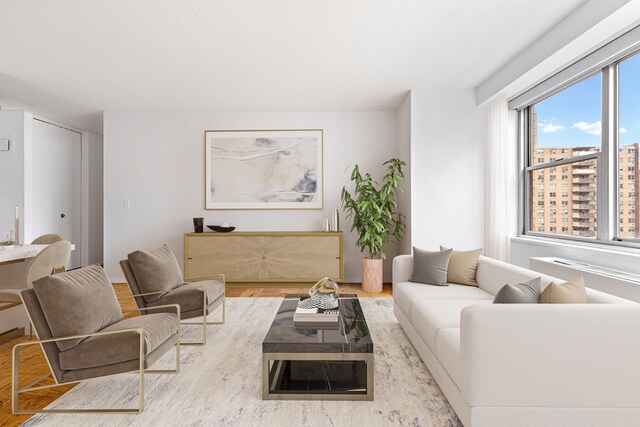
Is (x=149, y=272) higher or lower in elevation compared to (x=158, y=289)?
higher

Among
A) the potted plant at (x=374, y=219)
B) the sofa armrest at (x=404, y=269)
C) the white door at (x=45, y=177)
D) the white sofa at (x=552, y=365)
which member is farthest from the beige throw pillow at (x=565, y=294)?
the white door at (x=45, y=177)

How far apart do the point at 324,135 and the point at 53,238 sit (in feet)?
12.3

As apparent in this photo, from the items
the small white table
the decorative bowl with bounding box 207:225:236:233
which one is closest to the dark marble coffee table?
the small white table

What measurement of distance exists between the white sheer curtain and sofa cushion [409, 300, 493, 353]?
6.50 ft

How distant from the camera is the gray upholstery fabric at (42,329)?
199 cm

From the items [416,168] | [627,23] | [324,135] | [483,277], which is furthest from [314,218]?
[627,23]

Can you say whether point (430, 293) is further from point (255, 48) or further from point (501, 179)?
point (255, 48)

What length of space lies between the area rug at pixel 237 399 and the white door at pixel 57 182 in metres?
4.83

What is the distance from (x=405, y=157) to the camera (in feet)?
17.3

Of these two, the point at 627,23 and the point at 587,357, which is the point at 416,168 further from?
the point at 587,357

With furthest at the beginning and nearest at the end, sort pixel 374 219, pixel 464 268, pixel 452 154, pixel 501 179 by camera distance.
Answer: pixel 374 219, pixel 452 154, pixel 501 179, pixel 464 268

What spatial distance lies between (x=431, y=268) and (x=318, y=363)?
1.45m

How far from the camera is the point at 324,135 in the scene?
5.85 meters

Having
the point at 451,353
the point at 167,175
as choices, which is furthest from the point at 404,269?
the point at 167,175
